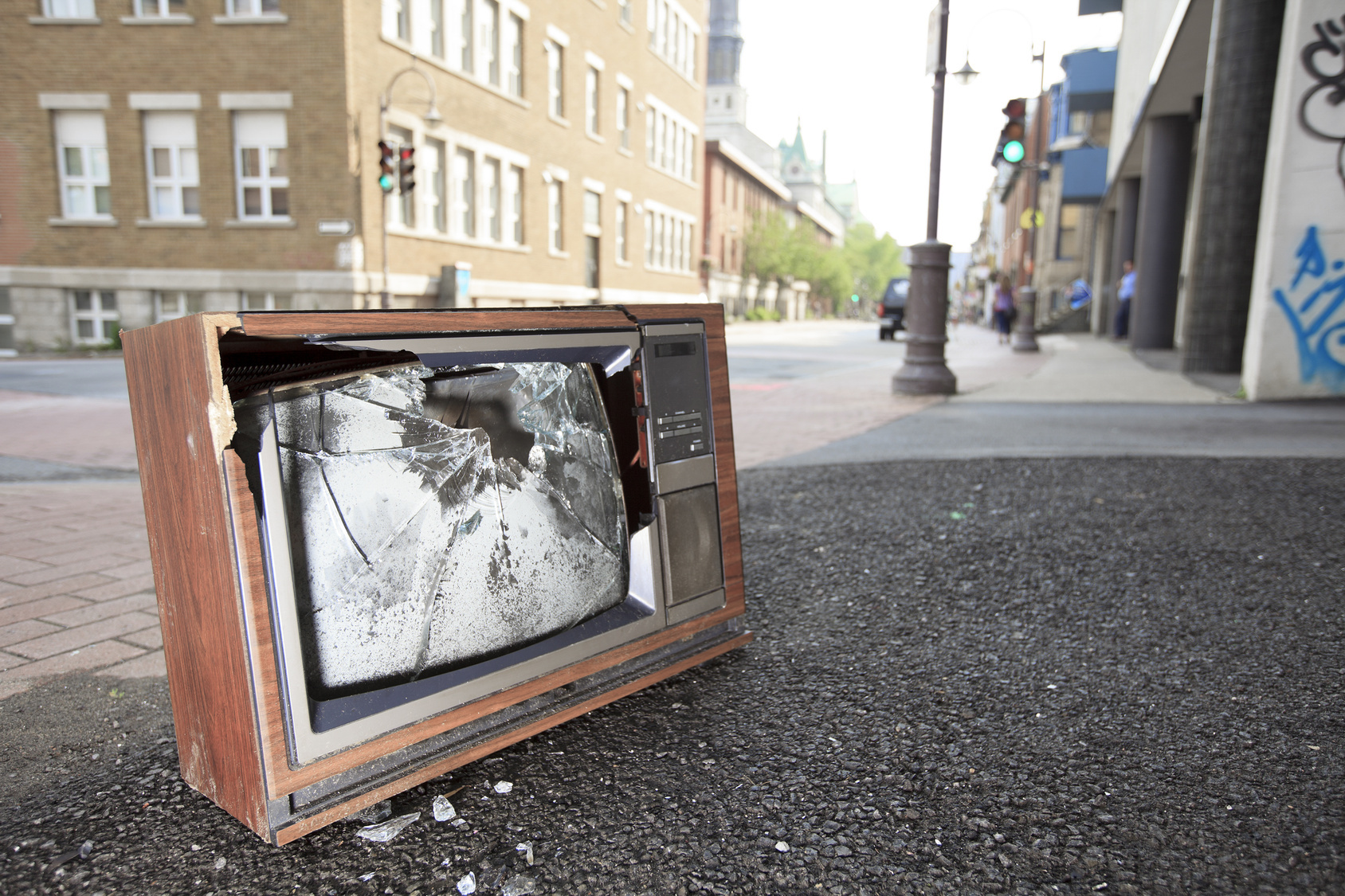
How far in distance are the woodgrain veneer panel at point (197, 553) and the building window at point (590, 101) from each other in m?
26.5

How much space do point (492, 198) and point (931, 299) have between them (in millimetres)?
15194

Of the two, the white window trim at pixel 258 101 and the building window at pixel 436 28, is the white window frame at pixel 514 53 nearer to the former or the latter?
the building window at pixel 436 28

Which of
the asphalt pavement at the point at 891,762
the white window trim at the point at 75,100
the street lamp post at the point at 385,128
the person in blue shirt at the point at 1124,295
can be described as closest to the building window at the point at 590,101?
the street lamp post at the point at 385,128

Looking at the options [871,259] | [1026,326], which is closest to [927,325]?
[1026,326]

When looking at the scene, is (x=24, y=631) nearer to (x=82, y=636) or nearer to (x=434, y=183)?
(x=82, y=636)

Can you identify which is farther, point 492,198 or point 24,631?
point 492,198

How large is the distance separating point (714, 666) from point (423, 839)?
38.6 inches

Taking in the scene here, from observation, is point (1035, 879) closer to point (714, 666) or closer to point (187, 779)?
point (714, 666)

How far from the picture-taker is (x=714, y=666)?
2367mm

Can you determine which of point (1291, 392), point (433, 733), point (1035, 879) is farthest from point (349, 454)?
point (1291, 392)

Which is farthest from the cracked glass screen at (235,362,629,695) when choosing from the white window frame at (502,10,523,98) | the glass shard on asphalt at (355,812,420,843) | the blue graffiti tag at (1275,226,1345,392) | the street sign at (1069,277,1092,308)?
the street sign at (1069,277,1092,308)

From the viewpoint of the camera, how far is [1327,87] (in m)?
7.20

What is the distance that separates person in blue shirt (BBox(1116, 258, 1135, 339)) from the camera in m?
19.8

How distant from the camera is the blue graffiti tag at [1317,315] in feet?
24.5
